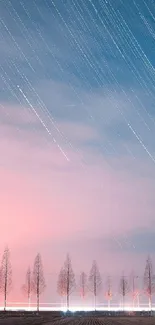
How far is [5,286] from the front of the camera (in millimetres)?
Answer: 128000

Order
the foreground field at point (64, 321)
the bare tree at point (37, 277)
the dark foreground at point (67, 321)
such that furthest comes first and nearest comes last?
the bare tree at point (37, 277) → the dark foreground at point (67, 321) → the foreground field at point (64, 321)

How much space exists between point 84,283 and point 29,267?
53.0 feet

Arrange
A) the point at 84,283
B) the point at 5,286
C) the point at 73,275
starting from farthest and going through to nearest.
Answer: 1. the point at 84,283
2. the point at 73,275
3. the point at 5,286

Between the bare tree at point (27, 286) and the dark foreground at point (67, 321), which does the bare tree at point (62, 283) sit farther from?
the dark foreground at point (67, 321)

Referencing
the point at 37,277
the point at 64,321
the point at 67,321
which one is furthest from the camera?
the point at 37,277

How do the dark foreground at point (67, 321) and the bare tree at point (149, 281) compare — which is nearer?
the dark foreground at point (67, 321)

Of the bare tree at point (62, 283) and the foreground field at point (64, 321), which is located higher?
the foreground field at point (64, 321)

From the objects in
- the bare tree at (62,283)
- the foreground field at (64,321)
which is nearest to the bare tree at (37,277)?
the bare tree at (62,283)

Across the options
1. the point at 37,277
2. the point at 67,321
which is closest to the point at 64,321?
the point at 67,321

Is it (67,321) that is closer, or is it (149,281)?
(67,321)

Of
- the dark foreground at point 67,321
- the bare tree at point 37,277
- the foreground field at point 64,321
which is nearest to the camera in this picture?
the foreground field at point 64,321

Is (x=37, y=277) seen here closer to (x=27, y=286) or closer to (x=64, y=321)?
(x=27, y=286)

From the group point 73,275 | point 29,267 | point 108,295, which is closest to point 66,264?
point 73,275

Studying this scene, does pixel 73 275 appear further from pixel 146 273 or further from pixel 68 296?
pixel 146 273
